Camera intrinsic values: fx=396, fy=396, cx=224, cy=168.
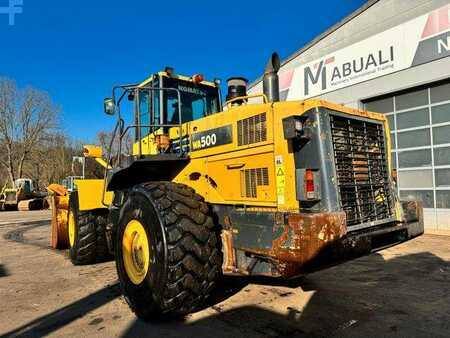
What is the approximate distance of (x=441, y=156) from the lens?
35.1 ft

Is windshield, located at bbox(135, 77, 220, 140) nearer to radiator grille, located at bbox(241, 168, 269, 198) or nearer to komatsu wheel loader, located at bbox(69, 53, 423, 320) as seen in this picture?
komatsu wheel loader, located at bbox(69, 53, 423, 320)

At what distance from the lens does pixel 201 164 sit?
16.5 ft

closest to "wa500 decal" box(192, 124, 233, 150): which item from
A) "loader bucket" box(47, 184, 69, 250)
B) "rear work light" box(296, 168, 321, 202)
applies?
"rear work light" box(296, 168, 321, 202)

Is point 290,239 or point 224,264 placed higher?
point 290,239

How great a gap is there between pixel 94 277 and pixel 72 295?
100cm

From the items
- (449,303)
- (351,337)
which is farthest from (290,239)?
(449,303)

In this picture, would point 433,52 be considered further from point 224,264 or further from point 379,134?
point 224,264

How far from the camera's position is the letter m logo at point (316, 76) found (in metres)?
13.5

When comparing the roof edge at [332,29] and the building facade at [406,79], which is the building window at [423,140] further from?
the roof edge at [332,29]

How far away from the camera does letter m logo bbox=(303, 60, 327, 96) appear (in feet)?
44.4

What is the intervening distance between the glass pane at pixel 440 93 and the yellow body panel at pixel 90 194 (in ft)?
29.2

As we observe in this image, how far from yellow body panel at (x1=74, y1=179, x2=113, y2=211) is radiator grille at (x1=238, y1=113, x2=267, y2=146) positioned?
3.34 m

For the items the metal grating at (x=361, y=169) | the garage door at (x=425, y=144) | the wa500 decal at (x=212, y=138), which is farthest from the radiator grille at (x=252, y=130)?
the garage door at (x=425, y=144)

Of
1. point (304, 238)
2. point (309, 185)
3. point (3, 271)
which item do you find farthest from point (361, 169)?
point (3, 271)
